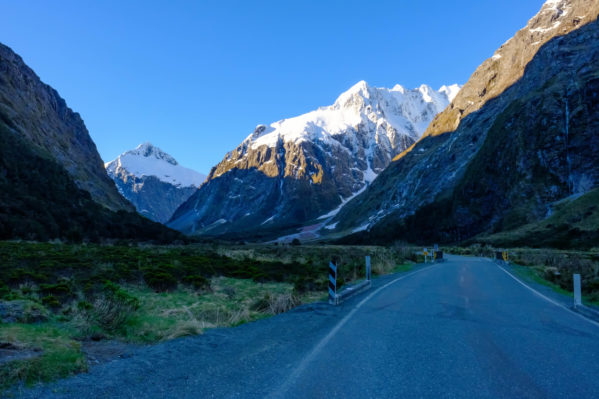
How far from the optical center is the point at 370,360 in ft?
17.9

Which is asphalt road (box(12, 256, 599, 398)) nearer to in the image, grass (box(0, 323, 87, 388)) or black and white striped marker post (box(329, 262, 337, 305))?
grass (box(0, 323, 87, 388))

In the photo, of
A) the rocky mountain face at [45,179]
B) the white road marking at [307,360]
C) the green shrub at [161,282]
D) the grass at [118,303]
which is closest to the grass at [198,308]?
the grass at [118,303]

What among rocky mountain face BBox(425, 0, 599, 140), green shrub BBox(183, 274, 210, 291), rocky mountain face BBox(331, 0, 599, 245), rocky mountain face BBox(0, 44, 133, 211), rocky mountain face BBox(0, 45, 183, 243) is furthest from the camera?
rocky mountain face BBox(425, 0, 599, 140)

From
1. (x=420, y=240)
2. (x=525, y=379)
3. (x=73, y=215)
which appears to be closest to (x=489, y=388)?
(x=525, y=379)

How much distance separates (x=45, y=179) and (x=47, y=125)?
37.5 meters

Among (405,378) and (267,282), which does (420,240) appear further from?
(405,378)

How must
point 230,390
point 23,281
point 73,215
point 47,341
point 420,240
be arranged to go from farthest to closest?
1. point 420,240
2. point 73,215
3. point 23,281
4. point 47,341
5. point 230,390

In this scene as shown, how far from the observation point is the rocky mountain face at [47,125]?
2776 inches

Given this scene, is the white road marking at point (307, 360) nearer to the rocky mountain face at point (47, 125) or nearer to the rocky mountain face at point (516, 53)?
the rocky mountain face at point (47, 125)

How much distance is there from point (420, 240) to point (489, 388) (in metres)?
85.2

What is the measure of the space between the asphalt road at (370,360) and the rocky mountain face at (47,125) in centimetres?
7134

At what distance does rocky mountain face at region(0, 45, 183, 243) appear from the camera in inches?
1832

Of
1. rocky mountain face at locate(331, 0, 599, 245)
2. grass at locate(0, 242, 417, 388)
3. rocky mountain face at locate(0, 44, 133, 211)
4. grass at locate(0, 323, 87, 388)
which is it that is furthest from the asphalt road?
rocky mountain face at locate(0, 44, 133, 211)

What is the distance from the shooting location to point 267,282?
17797 mm
